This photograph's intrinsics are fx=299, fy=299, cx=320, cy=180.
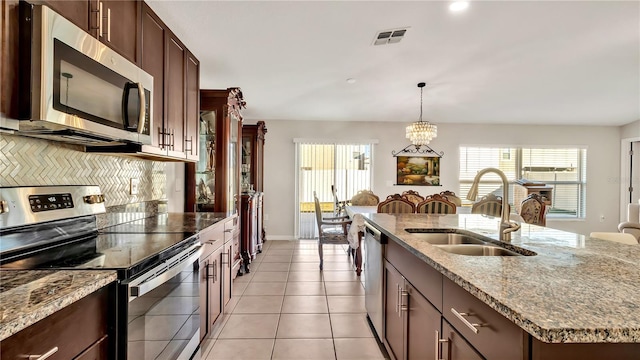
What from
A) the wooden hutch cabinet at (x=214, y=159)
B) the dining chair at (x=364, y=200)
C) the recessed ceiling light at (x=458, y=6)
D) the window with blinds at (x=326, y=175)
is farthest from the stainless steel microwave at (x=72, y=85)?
the window with blinds at (x=326, y=175)

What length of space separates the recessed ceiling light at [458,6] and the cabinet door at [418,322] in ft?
6.95

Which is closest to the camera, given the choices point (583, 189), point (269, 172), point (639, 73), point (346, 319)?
point (346, 319)

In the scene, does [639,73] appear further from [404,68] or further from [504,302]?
[504,302]

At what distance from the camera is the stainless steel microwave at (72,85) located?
1078 millimetres

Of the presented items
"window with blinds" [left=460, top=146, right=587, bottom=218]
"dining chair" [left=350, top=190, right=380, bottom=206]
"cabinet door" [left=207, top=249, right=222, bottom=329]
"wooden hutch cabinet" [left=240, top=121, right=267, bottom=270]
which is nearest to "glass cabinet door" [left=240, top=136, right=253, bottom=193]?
"wooden hutch cabinet" [left=240, top=121, right=267, bottom=270]

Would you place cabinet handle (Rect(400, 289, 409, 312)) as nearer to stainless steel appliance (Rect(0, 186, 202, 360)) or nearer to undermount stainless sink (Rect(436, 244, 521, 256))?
undermount stainless sink (Rect(436, 244, 521, 256))

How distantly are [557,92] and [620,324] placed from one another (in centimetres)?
495

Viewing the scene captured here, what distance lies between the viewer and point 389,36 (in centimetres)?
275

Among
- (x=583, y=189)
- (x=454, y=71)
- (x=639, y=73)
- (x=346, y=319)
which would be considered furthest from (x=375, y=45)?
(x=583, y=189)

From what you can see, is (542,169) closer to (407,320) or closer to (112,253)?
(407,320)

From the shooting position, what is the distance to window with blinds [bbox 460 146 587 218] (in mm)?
6156

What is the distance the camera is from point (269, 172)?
19.0ft

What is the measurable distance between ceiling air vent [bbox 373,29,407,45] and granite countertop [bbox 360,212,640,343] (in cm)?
200

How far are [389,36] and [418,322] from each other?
241cm
